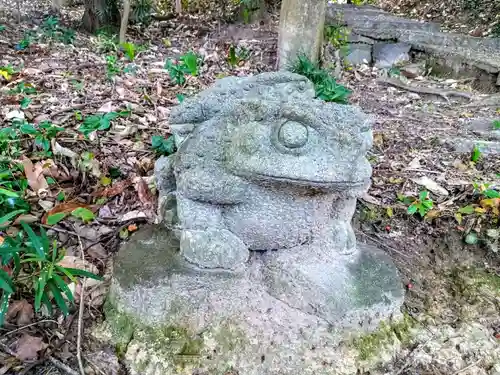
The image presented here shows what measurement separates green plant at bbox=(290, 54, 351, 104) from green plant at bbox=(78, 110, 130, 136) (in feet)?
5.36

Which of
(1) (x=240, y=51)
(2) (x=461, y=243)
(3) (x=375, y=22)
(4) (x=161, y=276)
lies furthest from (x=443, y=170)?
(3) (x=375, y=22)

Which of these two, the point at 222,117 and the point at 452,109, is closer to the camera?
the point at 222,117

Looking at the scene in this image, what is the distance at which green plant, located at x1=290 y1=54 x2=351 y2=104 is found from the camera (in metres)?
3.76

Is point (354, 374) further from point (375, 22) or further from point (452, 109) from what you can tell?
point (375, 22)

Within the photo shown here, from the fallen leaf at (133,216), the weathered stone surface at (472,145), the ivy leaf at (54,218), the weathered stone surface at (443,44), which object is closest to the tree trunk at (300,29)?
the weathered stone surface at (443,44)

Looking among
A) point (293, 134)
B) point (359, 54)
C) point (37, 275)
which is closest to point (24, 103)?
point (37, 275)

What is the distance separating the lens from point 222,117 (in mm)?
1604

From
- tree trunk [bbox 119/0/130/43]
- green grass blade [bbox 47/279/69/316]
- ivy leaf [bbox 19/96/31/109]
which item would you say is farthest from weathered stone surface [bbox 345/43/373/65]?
green grass blade [bbox 47/279/69/316]

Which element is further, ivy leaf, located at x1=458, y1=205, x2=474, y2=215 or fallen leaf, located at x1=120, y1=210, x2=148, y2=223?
ivy leaf, located at x1=458, y1=205, x2=474, y2=215

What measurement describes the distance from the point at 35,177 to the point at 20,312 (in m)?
0.88

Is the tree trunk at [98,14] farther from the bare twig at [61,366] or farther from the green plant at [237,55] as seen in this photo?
the bare twig at [61,366]

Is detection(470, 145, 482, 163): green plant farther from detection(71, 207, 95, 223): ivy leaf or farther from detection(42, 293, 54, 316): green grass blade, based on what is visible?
detection(42, 293, 54, 316): green grass blade

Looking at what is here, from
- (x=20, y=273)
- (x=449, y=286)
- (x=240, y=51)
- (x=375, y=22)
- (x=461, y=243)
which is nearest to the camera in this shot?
(x=20, y=273)

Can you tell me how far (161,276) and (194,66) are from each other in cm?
306
